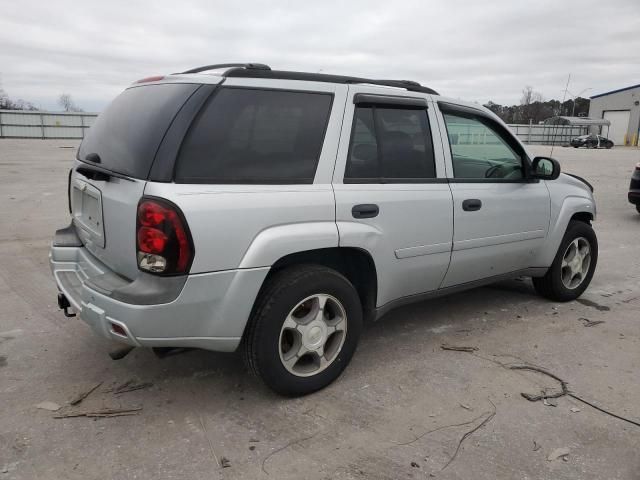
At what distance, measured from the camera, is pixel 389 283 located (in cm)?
343

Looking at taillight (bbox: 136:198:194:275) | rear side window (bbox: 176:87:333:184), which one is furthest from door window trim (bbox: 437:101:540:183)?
taillight (bbox: 136:198:194:275)

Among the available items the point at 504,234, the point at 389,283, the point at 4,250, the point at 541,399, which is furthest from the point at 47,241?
the point at 541,399

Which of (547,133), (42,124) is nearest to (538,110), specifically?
(547,133)

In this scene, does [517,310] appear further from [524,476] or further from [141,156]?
[141,156]

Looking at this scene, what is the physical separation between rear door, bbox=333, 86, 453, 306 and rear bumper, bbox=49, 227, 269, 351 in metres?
0.71

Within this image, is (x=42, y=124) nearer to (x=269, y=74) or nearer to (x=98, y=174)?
(x=98, y=174)

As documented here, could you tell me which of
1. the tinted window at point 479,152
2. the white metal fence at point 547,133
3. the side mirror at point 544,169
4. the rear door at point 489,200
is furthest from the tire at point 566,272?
the white metal fence at point 547,133

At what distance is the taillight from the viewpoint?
2.52 m

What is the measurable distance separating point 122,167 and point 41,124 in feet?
148

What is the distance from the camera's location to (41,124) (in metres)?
41.8

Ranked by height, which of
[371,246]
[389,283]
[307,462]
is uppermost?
[371,246]

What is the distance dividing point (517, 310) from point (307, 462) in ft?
9.21

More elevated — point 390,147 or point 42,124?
point 42,124

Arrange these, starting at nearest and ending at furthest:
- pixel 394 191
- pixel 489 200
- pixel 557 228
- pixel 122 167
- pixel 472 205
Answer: pixel 122 167 → pixel 394 191 → pixel 472 205 → pixel 489 200 → pixel 557 228
